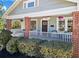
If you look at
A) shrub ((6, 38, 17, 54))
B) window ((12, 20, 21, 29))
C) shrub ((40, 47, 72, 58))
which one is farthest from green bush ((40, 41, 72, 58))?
window ((12, 20, 21, 29))

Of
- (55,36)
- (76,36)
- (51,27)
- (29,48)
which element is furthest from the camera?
(51,27)

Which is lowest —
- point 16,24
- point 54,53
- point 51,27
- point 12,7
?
point 54,53

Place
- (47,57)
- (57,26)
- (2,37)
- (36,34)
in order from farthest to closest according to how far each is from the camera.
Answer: (57,26) → (36,34) → (2,37) → (47,57)

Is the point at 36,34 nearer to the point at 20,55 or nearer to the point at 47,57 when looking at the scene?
the point at 20,55

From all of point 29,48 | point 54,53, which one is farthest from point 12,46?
point 54,53

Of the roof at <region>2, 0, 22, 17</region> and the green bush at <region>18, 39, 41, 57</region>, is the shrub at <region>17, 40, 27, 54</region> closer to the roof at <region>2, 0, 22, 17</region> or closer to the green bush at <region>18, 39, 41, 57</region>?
the green bush at <region>18, 39, 41, 57</region>

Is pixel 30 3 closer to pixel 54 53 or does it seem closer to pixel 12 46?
pixel 12 46

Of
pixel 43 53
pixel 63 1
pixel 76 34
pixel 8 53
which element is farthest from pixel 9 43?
pixel 76 34

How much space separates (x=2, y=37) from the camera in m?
16.3

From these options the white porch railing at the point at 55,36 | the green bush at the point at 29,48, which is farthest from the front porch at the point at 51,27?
the green bush at the point at 29,48

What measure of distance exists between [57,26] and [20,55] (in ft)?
23.5

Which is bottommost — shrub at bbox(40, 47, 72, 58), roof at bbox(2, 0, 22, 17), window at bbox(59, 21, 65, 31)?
shrub at bbox(40, 47, 72, 58)

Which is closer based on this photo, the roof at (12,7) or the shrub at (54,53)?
the shrub at (54,53)

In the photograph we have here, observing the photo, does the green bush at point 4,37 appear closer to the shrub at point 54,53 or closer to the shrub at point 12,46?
the shrub at point 12,46
